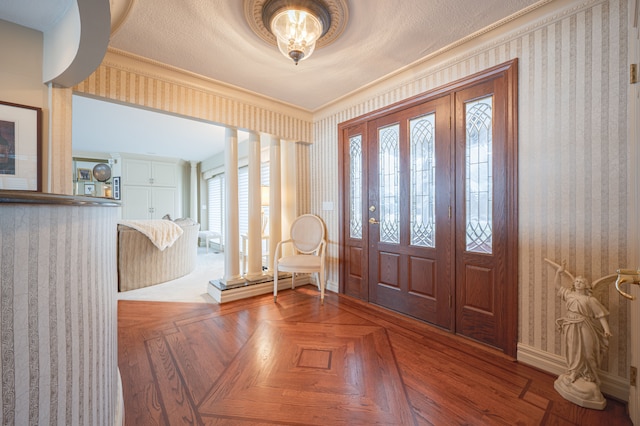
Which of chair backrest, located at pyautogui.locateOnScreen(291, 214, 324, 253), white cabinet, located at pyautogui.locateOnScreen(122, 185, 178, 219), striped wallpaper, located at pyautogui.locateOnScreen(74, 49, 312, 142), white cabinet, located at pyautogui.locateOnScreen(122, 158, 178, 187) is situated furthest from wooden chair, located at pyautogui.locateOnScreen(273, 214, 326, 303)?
white cabinet, located at pyautogui.locateOnScreen(122, 158, 178, 187)

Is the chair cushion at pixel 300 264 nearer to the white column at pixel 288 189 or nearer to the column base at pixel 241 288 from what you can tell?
the column base at pixel 241 288

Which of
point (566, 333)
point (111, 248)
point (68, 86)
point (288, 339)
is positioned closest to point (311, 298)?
point (288, 339)

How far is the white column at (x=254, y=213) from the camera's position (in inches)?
139

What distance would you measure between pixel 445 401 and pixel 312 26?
2553 millimetres

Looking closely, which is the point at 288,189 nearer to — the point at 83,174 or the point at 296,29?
the point at 296,29

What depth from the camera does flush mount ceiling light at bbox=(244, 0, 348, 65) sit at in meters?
1.75

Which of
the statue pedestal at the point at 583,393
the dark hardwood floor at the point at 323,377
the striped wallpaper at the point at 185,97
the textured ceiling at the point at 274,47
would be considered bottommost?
the dark hardwood floor at the point at 323,377

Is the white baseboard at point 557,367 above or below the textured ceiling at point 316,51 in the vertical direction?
below

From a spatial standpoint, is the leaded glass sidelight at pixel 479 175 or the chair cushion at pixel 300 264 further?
the chair cushion at pixel 300 264

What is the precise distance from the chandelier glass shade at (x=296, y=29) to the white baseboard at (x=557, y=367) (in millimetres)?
2682

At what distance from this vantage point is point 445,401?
1.50 meters

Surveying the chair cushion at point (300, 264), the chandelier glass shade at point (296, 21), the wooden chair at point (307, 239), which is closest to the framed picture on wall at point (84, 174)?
the wooden chair at point (307, 239)

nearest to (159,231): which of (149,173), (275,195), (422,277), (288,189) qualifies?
(275,195)

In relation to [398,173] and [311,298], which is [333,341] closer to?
[311,298]
